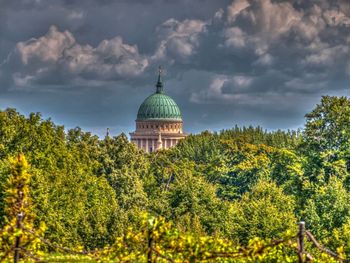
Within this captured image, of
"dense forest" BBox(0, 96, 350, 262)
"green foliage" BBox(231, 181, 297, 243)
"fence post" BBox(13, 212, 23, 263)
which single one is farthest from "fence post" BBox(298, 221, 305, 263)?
"green foliage" BBox(231, 181, 297, 243)

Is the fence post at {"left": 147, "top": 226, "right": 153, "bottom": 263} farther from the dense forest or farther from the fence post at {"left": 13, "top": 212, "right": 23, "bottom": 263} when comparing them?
the dense forest

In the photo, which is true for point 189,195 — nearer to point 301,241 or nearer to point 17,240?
point 17,240

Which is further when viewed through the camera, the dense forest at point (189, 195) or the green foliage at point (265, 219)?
the green foliage at point (265, 219)

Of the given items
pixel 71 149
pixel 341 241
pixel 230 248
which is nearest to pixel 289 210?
pixel 341 241

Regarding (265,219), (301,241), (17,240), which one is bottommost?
(301,241)

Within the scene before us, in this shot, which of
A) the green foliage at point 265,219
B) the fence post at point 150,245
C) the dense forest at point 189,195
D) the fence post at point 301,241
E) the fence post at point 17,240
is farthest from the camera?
the green foliage at point 265,219

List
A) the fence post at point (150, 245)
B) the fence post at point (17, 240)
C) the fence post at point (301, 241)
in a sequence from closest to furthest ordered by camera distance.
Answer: the fence post at point (301, 241) → the fence post at point (150, 245) → the fence post at point (17, 240)

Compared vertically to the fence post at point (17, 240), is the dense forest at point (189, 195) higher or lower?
higher

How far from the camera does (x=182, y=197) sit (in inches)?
2822

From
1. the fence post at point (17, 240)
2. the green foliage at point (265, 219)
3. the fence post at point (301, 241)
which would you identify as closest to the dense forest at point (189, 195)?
the green foliage at point (265, 219)

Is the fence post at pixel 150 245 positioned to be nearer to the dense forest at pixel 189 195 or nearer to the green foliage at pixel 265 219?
the dense forest at pixel 189 195

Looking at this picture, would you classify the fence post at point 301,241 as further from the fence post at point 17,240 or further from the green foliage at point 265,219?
the green foliage at point 265,219

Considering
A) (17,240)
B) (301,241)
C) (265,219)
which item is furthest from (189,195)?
(301,241)

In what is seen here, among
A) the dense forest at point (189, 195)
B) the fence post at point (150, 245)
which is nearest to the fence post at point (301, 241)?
the fence post at point (150, 245)
